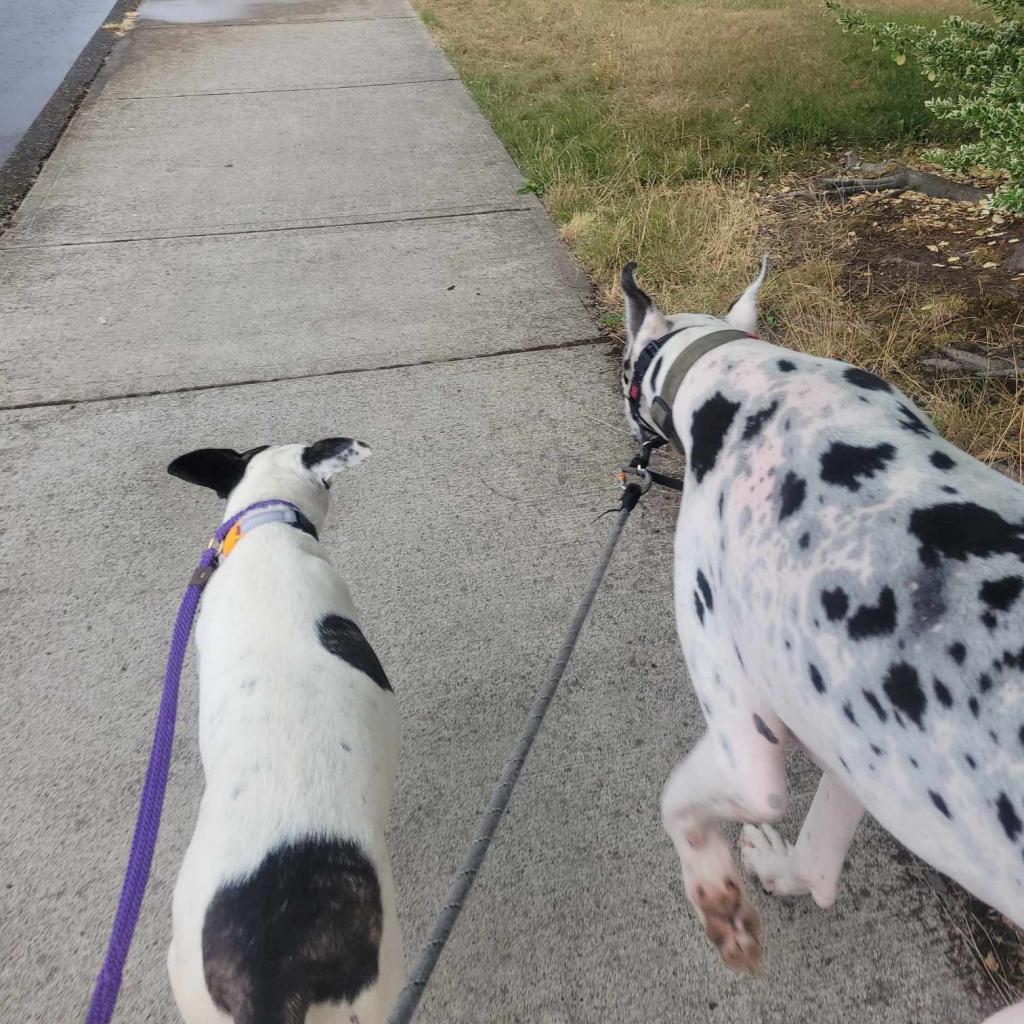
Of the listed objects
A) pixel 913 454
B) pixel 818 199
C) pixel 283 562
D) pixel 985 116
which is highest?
pixel 913 454

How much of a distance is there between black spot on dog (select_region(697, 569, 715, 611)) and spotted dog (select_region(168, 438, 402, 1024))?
34.9 inches

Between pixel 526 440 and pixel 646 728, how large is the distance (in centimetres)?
173

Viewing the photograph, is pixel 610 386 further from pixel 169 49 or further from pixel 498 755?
pixel 169 49

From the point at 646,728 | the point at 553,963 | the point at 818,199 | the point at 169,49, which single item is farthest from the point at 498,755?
the point at 169,49

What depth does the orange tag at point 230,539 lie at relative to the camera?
2559 mm

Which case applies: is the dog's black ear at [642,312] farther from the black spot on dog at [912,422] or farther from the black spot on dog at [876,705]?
the black spot on dog at [876,705]

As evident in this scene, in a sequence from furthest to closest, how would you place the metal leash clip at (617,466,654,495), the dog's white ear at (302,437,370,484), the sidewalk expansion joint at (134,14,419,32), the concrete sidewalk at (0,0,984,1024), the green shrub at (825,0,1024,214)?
the sidewalk expansion joint at (134,14,419,32)
the green shrub at (825,0,1024,214)
the dog's white ear at (302,437,370,484)
the metal leash clip at (617,466,654,495)
the concrete sidewalk at (0,0,984,1024)

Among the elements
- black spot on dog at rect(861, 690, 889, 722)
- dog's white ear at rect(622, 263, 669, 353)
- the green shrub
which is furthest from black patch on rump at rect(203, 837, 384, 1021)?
the green shrub

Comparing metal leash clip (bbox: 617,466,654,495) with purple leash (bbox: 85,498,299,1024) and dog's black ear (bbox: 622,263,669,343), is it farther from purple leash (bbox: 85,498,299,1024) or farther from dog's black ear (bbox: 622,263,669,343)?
purple leash (bbox: 85,498,299,1024)

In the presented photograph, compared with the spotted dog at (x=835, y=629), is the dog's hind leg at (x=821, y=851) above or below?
below

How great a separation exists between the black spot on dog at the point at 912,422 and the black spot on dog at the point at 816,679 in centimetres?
64

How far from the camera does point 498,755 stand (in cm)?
271

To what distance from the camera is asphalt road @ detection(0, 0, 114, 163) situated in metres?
8.15

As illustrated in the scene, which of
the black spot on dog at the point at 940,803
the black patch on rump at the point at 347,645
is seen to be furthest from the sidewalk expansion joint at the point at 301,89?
the black spot on dog at the point at 940,803
